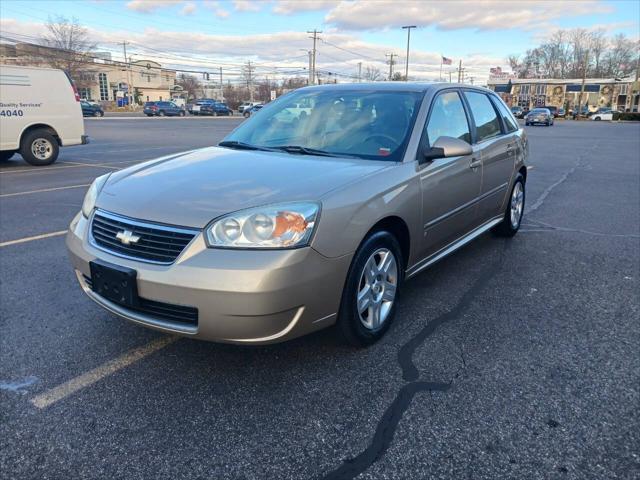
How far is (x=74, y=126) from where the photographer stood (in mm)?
12594

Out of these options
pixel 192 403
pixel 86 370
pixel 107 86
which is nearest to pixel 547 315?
pixel 192 403

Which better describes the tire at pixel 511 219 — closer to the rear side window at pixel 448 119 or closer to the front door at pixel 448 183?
the front door at pixel 448 183

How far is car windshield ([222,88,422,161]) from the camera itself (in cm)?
361

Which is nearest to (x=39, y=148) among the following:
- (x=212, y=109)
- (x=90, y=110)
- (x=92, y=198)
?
(x=92, y=198)

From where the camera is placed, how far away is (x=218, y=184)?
297 cm

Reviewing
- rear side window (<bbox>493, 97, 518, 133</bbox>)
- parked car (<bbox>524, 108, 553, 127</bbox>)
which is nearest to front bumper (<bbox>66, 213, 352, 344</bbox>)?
rear side window (<bbox>493, 97, 518, 133</bbox>)

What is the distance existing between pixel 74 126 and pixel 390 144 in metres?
11.3

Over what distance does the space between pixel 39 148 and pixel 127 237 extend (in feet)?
36.3

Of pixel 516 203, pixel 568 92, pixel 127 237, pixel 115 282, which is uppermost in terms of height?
pixel 568 92

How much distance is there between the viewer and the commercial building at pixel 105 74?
65688 mm

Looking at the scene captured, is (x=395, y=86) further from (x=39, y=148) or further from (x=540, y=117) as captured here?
(x=540, y=117)

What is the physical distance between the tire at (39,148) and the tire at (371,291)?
11265 mm

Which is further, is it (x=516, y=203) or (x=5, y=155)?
(x=5, y=155)

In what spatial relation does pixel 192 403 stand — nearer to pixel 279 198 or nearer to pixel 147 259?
pixel 147 259
